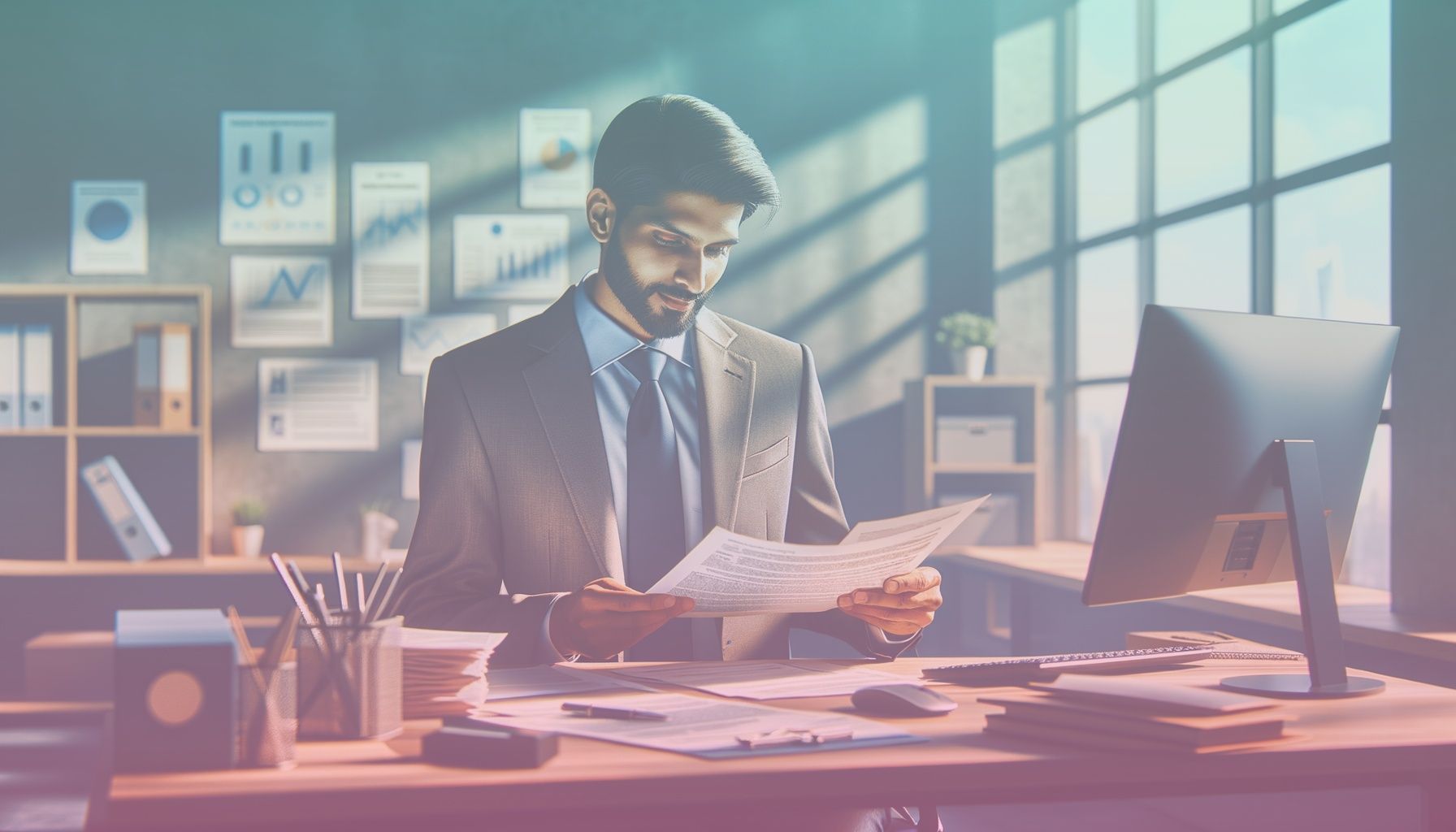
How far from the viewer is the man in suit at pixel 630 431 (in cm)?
172

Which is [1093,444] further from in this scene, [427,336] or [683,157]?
[683,157]

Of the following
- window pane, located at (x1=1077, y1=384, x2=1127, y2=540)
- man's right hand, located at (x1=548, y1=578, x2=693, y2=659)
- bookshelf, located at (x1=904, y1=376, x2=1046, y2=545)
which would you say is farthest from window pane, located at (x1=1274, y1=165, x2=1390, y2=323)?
man's right hand, located at (x1=548, y1=578, x2=693, y2=659)

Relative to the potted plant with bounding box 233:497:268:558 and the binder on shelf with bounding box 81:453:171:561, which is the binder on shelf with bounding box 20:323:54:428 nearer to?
the binder on shelf with bounding box 81:453:171:561

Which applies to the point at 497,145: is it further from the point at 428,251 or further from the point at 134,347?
the point at 134,347

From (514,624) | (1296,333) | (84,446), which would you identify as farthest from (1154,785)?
(84,446)

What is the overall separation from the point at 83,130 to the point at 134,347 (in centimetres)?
89

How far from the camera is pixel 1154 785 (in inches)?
40.1

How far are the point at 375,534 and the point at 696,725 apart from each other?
11.1 ft

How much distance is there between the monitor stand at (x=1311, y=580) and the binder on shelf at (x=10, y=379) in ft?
13.2

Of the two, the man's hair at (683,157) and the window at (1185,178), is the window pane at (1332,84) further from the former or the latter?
the man's hair at (683,157)

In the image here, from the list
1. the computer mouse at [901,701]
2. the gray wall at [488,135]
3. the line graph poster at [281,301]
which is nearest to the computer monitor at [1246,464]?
the computer mouse at [901,701]

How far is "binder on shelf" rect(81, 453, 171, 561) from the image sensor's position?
13.5 feet

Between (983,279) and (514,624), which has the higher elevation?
(983,279)

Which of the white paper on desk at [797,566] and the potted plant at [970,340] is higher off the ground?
the potted plant at [970,340]
